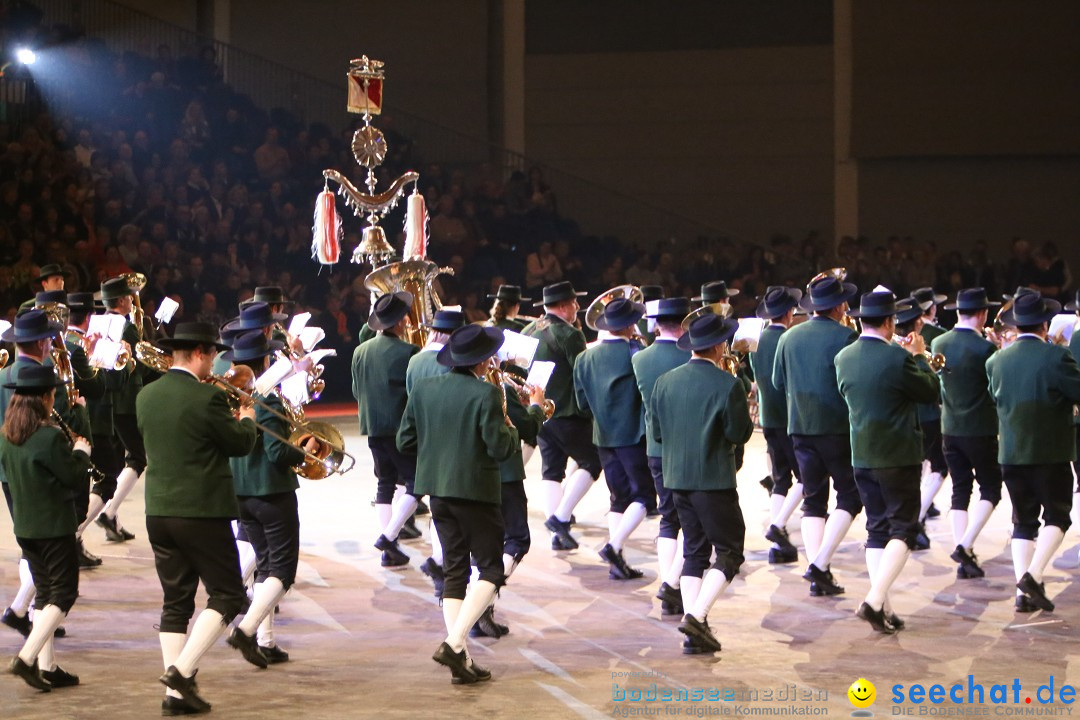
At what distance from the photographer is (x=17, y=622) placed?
26.0 ft

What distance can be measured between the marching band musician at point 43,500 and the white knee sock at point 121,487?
366 cm

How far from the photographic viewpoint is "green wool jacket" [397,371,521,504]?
24.2 feet

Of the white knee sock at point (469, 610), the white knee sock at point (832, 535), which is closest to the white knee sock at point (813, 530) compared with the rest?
the white knee sock at point (832, 535)

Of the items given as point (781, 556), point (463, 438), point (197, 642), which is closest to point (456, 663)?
point (463, 438)

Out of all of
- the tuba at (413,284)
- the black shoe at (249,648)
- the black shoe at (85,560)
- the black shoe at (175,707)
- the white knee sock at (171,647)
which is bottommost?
the black shoe at (175,707)

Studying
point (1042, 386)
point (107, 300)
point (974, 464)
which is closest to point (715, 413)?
point (1042, 386)

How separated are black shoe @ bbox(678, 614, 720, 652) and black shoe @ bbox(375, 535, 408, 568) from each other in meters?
2.92

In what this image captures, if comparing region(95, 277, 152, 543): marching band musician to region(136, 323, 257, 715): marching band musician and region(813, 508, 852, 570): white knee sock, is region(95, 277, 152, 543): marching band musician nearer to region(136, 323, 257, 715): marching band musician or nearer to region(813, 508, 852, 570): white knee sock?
region(136, 323, 257, 715): marching band musician

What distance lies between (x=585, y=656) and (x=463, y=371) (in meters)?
1.61

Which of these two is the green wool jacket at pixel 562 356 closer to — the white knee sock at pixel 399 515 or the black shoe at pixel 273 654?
the white knee sock at pixel 399 515

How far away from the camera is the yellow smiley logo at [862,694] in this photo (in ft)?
22.2

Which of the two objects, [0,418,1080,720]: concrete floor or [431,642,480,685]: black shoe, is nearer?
[0,418,1080,720]: concrete floor

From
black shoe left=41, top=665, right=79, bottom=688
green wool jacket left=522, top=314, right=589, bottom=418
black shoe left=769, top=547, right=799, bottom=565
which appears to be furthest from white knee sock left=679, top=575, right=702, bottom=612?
black shoe left=41, top=665, right=79, bottom=688

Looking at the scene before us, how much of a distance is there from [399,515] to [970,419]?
12.5 ft
